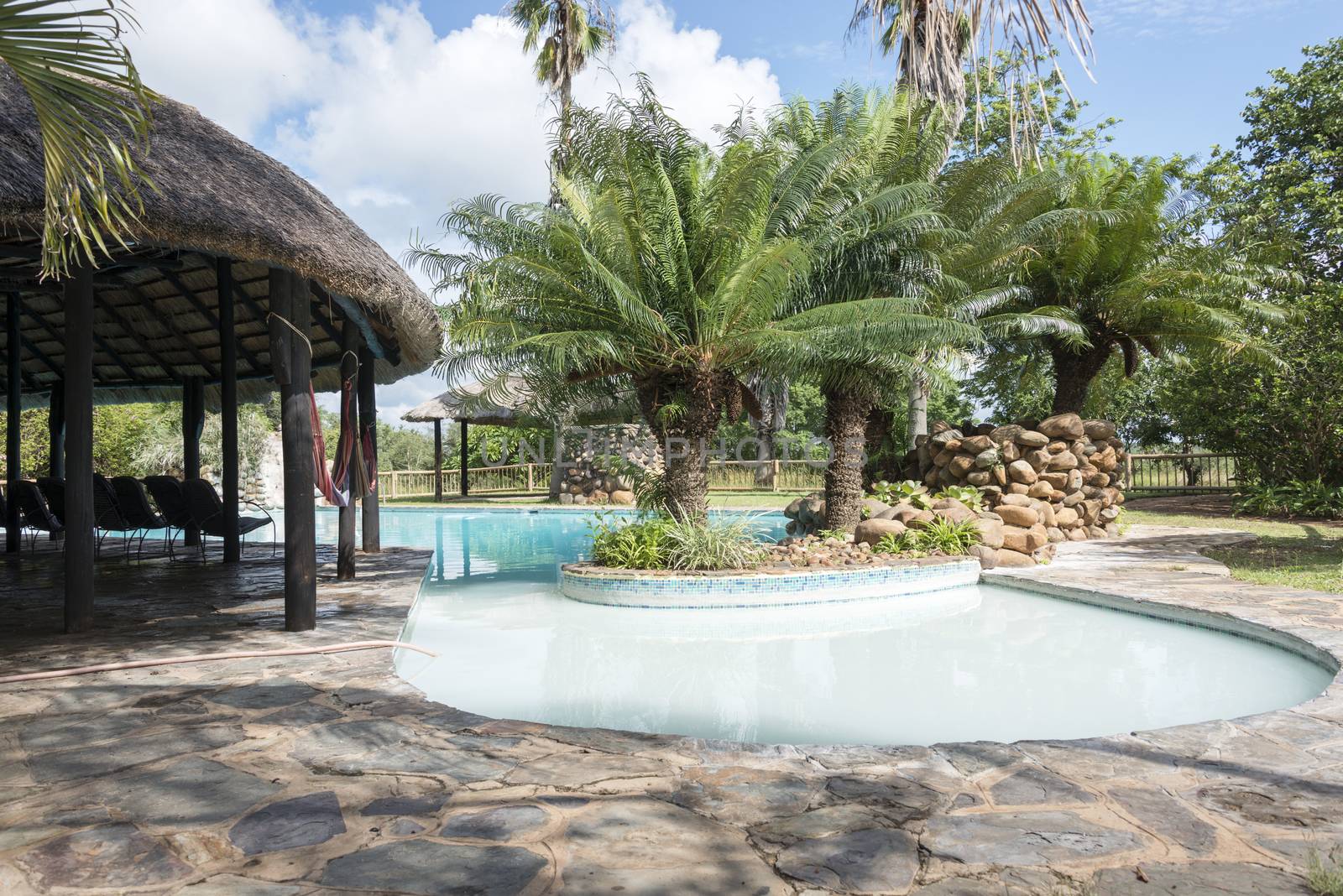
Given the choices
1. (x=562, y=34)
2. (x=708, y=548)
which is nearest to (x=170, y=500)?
(x=708, y=548)

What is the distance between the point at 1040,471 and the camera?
37.2 ft

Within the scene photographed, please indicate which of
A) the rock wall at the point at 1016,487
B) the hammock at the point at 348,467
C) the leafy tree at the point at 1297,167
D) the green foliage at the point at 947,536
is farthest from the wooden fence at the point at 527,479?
the hammock at the point at 348,467

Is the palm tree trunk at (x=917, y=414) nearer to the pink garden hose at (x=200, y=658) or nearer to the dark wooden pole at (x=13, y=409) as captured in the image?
the pink garden hose at (x=200, y=658)

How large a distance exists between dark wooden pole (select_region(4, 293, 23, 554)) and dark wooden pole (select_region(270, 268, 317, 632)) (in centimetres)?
568

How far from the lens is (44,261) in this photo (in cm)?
374

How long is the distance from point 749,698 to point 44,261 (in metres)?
4.14

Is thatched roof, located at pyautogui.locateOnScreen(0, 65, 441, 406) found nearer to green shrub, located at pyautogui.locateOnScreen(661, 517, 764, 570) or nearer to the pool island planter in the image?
the pool island planter

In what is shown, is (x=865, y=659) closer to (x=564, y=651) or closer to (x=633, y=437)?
(x=564, y=651)

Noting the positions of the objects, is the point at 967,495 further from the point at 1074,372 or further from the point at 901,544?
the point at 1074,372

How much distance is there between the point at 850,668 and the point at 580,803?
348 centimetres

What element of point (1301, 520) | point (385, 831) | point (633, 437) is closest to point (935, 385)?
point (1301, 520)

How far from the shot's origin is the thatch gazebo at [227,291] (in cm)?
478

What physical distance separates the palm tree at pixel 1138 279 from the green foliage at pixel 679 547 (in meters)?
5.88

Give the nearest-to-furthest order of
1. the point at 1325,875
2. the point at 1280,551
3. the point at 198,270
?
the point at 1325,875 → the point at 198,270 → the point at 1280,551
